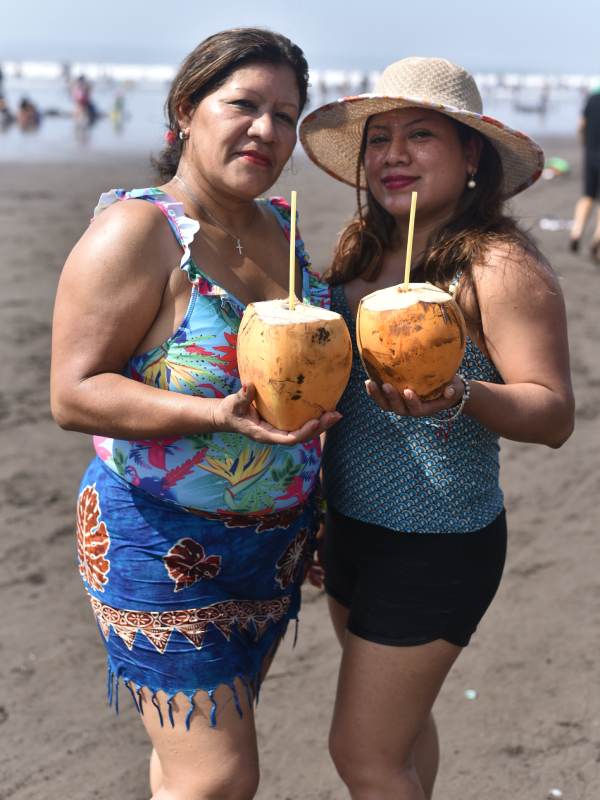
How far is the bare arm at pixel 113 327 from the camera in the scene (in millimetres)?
2062

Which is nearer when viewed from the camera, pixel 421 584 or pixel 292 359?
pixel 292 359

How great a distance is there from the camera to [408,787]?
7.64 feet

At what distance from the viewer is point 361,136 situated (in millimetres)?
2729

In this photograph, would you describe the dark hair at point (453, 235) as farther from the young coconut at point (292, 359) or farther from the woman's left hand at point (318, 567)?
the woman's left hand at point (318, 567)

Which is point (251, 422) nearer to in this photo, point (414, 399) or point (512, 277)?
point (414, 399)

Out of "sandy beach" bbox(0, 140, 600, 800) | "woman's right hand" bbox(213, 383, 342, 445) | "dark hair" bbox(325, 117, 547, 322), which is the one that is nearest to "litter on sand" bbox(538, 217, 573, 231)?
"sandy beach" bbox(0, 140, 600, 800)

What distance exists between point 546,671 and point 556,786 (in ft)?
2.28

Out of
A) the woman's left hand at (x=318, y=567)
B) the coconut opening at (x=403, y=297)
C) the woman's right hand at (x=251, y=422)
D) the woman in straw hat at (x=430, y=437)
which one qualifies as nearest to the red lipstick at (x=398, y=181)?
the woman in straw hat at (x=430, y=437)

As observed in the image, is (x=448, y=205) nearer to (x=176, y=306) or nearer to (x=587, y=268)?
(x=176, y=306)

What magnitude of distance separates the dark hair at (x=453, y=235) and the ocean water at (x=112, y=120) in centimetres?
230

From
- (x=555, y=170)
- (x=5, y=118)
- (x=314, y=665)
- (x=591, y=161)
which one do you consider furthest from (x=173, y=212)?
(x=5, y=118)

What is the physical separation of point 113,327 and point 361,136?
41.8 inches

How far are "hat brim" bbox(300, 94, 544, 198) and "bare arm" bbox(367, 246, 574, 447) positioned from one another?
0.38 metres

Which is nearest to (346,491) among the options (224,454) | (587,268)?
(224,454)
